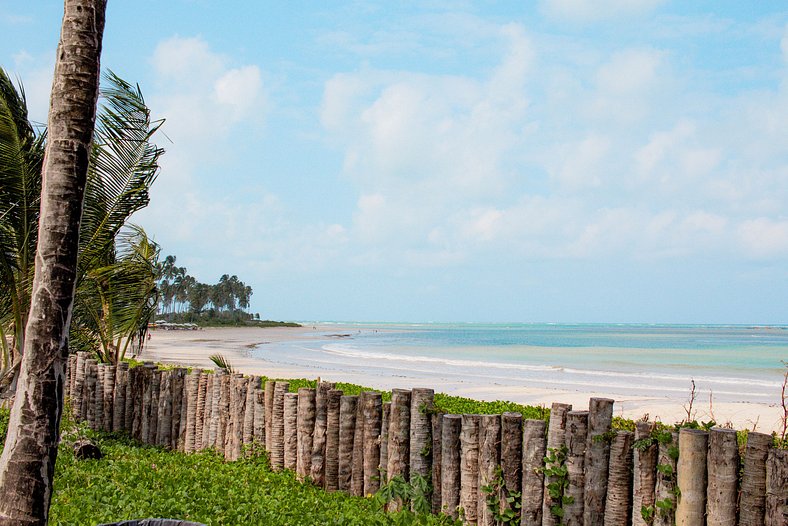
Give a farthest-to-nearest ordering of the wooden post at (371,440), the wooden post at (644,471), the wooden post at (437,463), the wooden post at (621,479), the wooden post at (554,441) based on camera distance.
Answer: the wooden post at (371,440) → the wooden post at (437,463) → the wooden post at (554,441) → the wooden post at (621,479) → the wooden post at (644,471)

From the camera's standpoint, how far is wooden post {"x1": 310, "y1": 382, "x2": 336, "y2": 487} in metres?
7.43

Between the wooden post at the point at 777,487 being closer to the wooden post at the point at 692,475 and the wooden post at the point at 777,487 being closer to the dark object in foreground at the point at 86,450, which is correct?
the wooden post at the point at 692,475

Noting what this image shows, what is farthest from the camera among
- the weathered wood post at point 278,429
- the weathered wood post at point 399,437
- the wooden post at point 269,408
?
the wooden post at point 269,408

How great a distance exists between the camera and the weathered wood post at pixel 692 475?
4855 millimetres

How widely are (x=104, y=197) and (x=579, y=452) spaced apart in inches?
311

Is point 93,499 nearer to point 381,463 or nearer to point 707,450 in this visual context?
point 381,463

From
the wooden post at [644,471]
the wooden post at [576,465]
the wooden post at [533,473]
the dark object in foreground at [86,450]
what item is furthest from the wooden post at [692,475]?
the dark object in foreground at [86,450]

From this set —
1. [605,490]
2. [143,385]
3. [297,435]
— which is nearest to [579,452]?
[605,490]

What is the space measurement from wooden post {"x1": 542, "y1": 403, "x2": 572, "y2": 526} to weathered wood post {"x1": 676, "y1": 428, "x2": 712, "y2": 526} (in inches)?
37.9

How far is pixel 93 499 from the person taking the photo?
623 cm

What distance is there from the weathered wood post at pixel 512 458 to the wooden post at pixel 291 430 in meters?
2.87

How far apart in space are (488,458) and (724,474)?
6.27 ft

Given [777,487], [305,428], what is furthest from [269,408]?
[777,487]

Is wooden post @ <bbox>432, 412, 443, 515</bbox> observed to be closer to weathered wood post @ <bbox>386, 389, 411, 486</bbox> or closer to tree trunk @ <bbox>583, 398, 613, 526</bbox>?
weathered wood post @ <bbox>386, 389, 411, 486</bbox>
